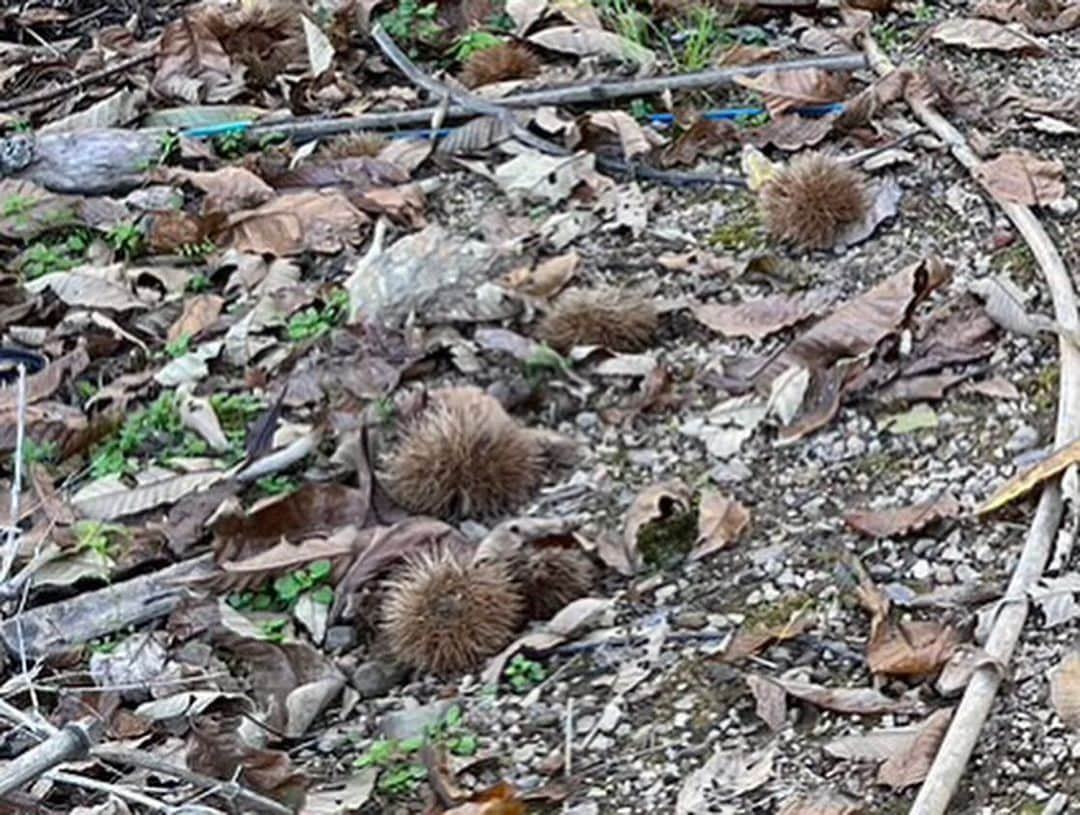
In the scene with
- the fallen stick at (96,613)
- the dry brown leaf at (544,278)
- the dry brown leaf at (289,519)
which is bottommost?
the fallen stick at (96,613)

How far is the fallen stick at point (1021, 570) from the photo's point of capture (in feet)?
6.17

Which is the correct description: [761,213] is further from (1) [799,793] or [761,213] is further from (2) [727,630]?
(1) [799,793]

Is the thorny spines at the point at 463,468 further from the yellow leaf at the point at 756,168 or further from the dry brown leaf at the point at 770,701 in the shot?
the yellow leaf at the point at 756,168

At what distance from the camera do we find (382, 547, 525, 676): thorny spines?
2.23 meters

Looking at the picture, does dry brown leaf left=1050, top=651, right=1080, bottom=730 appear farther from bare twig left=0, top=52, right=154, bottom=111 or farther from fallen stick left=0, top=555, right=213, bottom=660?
bare twig left=0, top=52, right=154, bottom=111

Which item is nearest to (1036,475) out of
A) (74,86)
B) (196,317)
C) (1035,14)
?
(196,317)

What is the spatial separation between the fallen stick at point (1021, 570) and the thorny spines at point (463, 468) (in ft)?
2.27

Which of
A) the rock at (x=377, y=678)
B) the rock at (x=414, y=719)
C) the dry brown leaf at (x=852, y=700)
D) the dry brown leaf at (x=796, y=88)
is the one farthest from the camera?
the dry brown leaf at (x=796, y=88)

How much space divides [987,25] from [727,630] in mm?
1774

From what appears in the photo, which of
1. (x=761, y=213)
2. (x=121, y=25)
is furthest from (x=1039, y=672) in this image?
(x=121, y=25)

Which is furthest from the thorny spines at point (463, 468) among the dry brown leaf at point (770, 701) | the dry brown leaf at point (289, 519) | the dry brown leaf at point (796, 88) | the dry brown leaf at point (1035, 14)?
the dry brown leaf at point (1035, 14)

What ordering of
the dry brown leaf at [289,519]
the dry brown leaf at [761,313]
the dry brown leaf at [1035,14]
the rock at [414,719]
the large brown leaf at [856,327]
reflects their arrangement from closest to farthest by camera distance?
the rock at [414,719] → the dry brown leaf at [289,519] → the large brown leaf at [856,327] → the dry brown leaf at [761,313] → the dry brown leaf at [1035,14]

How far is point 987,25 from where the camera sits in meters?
3.53

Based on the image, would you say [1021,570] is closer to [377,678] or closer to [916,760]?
[916,760]
